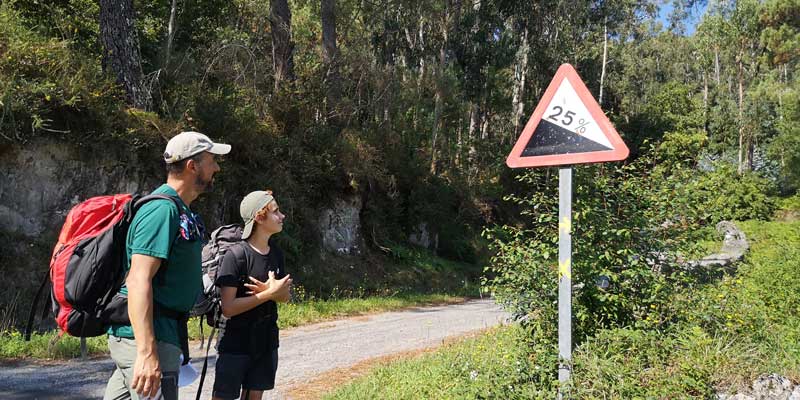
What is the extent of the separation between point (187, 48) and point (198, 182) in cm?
1427

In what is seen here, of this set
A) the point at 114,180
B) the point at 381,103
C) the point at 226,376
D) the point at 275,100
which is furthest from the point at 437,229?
the point at 226,376

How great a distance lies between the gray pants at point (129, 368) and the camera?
2.54 metres

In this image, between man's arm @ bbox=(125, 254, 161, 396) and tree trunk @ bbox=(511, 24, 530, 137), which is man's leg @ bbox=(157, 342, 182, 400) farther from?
tree trunk @ bbox=(511, 24, 530, 137)

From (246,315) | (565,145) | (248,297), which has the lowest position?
(246,315)

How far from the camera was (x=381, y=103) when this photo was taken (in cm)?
1912

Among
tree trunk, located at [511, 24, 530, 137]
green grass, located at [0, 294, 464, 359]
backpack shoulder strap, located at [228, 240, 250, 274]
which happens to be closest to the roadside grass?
backpack shoulder strap, located at [228, 240, 250, 274]

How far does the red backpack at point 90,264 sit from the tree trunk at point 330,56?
14.5 m

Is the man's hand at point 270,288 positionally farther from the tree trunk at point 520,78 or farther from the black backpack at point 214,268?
the tree trunk at point 520,78

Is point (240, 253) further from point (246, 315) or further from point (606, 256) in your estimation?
point (606, 256)

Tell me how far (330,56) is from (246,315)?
14700mm

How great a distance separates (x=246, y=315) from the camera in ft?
11.6

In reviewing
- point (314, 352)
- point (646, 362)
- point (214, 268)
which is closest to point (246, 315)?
point (214, 268)

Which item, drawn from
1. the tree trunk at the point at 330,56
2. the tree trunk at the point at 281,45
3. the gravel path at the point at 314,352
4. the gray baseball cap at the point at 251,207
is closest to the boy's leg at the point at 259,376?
the gray baseball cap at the point at 251,207

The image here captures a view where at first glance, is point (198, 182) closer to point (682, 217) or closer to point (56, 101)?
point (682, 217)
